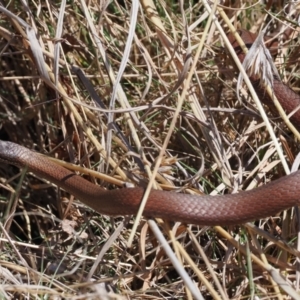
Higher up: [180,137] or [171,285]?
[180,137]

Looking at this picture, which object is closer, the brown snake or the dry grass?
the brown snake

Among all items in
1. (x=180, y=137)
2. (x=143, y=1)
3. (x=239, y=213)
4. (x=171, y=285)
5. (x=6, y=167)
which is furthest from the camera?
(x=6, y=167)

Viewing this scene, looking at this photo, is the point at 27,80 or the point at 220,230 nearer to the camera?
the point at 220,230

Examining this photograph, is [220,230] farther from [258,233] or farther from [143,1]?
[143,1]

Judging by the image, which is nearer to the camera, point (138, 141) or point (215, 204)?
point (215, 204)

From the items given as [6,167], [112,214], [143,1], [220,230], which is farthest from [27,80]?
[220,230]

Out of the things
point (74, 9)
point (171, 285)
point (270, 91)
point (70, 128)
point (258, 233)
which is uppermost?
point (74, 9)

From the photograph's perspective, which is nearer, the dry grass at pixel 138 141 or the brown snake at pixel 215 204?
the brown snake at pixel 215 204

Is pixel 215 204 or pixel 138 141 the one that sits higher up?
pixel 138 141
